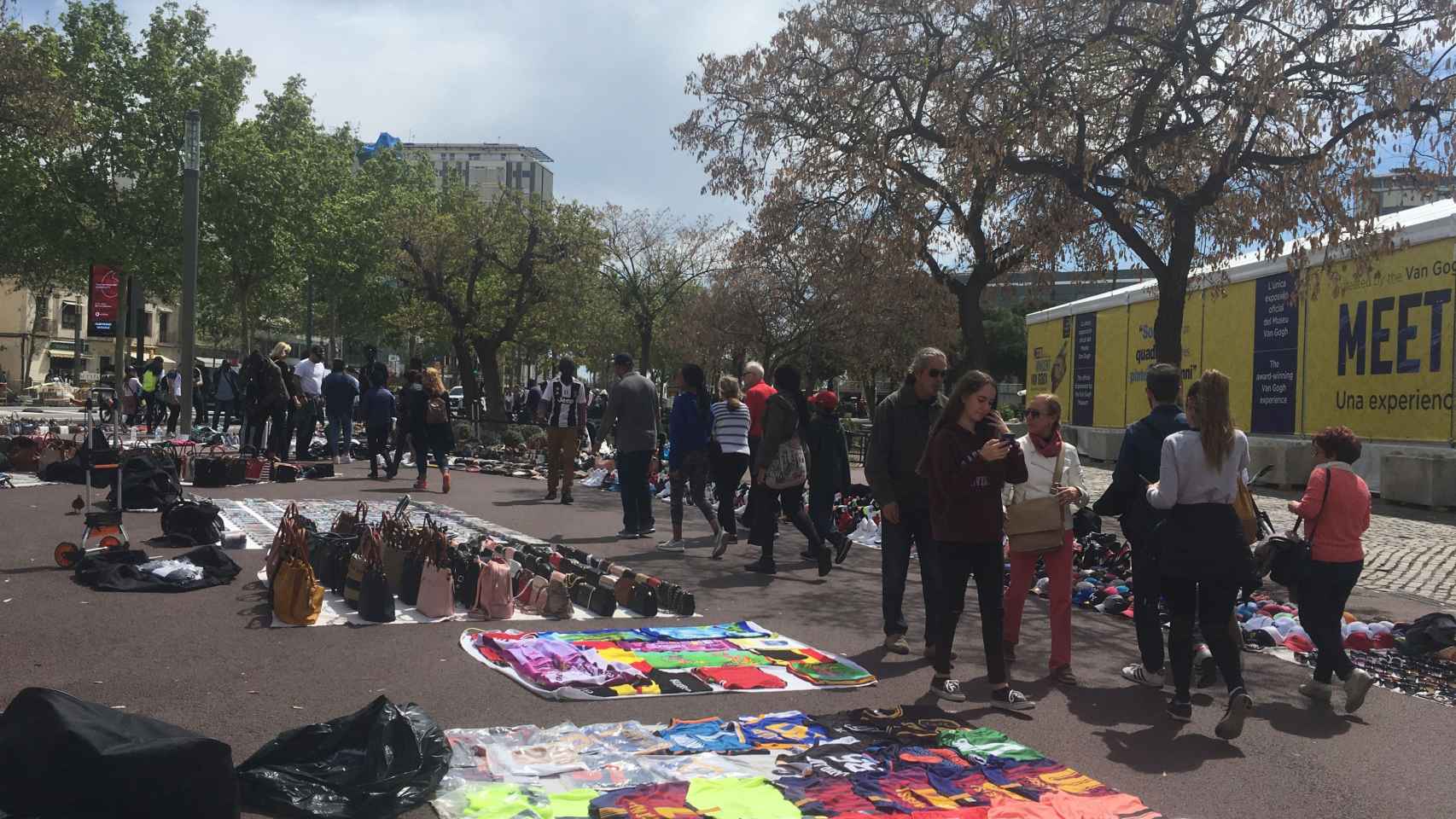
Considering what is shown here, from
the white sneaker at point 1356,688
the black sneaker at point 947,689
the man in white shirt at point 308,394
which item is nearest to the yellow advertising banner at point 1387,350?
the white sneaker at point 1356,688

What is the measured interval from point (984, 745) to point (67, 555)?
7275mm

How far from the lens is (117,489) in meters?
9.62

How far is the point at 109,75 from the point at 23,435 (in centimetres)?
2259

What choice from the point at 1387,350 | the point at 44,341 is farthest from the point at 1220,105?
the point at 44,341

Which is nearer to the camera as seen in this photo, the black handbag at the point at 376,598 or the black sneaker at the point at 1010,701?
the black sneaker at the point at 1010,701

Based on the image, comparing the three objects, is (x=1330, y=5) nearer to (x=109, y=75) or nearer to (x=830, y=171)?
(x=830, y=171)

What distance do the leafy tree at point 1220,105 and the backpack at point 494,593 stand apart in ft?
26.7

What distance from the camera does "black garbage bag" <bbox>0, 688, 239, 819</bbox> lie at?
11.3ft

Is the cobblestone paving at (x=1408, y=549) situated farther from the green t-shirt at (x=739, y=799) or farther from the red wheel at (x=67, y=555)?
the red wheel at (x=67, y=555)

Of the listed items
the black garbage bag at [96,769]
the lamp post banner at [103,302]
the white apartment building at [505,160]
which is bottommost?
the black garbage bag at [96,769]

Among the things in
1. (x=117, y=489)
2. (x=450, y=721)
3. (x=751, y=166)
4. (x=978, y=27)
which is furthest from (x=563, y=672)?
(x=751, y=166)

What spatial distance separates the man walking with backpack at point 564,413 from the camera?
48.5 ft

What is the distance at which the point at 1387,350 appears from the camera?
671 inches

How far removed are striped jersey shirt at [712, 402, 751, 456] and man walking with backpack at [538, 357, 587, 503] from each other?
142 inches
